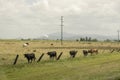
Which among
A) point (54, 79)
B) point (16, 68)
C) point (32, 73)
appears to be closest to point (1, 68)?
point (16, 68)

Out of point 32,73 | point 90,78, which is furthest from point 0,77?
point 90,78

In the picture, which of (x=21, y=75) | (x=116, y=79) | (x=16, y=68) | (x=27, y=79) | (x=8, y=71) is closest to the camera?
(x=116, y=79)

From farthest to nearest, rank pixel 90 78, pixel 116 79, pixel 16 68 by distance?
1. pixel 16 68
2. pixel 90 78
3. pixel 116 79

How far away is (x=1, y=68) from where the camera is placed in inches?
1250

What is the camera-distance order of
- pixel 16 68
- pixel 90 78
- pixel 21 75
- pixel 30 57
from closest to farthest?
pixel 90 78 < pixel 21 75 < pixel 16 68 < pixel 30 57

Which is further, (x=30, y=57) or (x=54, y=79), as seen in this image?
(x=30, y=57)

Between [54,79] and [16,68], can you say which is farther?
[16,68]

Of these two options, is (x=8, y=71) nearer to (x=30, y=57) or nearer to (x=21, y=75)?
(x=21, y=75)

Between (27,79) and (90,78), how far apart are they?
511cm

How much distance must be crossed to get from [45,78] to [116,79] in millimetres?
6663

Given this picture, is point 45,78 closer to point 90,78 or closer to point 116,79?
point 90,78

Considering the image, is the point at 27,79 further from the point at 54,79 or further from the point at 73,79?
the point at 73,79

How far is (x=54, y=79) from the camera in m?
24.3

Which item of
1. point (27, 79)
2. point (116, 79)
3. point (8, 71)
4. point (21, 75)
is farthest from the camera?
point (8, 71)
